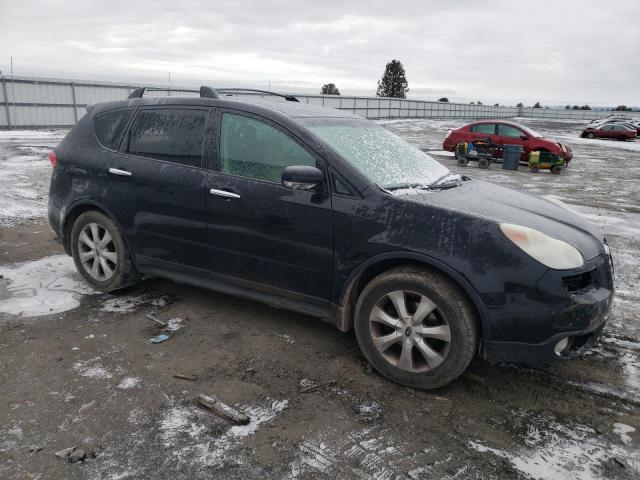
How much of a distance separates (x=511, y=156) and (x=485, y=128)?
89.0 inches

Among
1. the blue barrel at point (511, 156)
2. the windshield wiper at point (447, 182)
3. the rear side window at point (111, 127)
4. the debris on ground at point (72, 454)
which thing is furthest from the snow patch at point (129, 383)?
the blue barrel at point (511, 156)

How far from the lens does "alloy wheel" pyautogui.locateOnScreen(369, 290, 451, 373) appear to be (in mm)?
3061

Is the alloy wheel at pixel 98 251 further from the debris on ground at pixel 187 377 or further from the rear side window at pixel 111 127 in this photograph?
the debris on ground at pixel 187 377

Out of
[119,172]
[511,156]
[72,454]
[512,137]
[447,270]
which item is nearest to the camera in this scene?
[72,454]

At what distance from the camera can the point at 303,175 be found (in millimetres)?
3238

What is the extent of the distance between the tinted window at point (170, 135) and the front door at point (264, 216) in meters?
0.23

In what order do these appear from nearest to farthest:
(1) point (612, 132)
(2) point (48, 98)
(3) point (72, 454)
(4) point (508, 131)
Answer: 1. (3) point (72, 454)
2. (4) point (508, 131)
3. (2) point (48, 98)
4. (1) point (612, 132)

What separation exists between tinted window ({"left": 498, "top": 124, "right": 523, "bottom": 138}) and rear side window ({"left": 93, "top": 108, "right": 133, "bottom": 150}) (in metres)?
15.0

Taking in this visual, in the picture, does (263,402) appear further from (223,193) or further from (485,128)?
(485,128)

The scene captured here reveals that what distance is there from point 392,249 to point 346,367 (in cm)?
92

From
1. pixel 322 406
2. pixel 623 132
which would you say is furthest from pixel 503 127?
pixel 623 132

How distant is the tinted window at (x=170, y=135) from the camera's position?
155 inches

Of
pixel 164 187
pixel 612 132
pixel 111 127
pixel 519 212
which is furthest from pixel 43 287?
pixel 612 132

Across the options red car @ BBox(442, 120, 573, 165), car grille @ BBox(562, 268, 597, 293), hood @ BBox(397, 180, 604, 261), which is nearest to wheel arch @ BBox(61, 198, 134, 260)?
hood @ BBox(397, 180, 604, 261)
